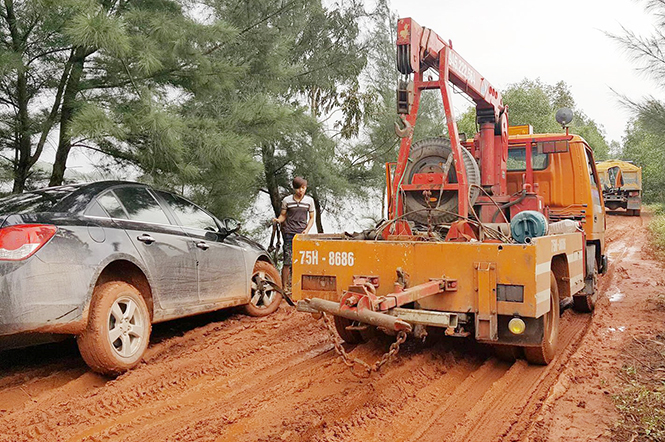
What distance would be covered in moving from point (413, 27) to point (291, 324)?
3345 mm

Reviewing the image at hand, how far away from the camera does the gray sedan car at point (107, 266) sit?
3.81 meters

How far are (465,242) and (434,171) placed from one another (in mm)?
1772

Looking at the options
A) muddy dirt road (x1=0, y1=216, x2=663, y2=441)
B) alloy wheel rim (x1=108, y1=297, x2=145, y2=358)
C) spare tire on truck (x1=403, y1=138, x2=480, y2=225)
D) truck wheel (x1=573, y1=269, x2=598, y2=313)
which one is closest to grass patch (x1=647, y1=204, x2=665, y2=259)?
truck wheel (x1=573, y1=269, x2=598, y2=313)

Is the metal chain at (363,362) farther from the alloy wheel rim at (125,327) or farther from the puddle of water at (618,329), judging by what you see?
the puddle of water at (618,329)

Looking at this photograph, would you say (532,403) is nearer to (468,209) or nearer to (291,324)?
(468,209)

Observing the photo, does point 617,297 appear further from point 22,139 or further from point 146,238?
point 22,139

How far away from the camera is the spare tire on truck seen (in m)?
6.18

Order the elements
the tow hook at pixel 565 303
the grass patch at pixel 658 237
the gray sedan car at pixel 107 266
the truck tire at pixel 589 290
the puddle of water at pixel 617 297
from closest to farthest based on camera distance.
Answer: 1. the gray sedan car at pixel 107 266
2. the tow hook at pixel 565 303
3. the truck tire at pixel 589 290
4. the puddle of water at pixel 617 297
5. the grass patch at pixel 658 237

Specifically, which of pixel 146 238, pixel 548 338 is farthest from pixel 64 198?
pixel 548 338

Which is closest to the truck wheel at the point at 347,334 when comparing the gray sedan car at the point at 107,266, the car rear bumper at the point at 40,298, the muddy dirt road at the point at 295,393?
the muddy dirt road at the point at 295,393

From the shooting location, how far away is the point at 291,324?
250 inches

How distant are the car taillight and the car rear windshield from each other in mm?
375

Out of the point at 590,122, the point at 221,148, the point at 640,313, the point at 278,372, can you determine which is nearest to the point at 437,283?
the point at 278,372

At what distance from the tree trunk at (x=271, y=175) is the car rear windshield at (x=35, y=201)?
16.4 feet
